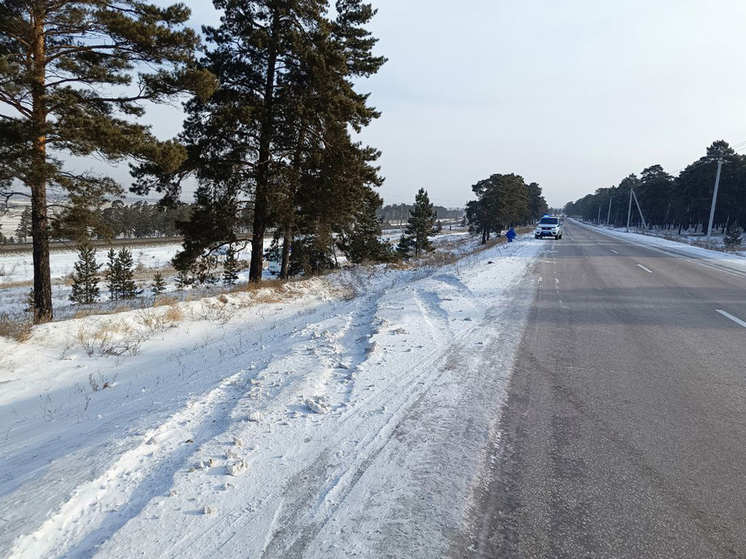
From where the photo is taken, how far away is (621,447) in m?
3.12

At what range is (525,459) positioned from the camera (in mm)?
2961

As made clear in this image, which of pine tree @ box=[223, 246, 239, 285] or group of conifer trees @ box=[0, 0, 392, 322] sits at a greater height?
group of conifer trees @ box=[0, 0, 392, 322]

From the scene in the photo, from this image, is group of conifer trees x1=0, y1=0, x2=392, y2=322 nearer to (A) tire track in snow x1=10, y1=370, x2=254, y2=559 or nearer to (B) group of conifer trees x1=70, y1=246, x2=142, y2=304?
(A) tire track in snow x1=10, y1=370, x2=254, y2=559

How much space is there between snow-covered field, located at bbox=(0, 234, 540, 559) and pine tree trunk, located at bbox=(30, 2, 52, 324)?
13.1 feet

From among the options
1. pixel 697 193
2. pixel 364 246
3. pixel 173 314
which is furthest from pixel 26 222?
pixel 697 193

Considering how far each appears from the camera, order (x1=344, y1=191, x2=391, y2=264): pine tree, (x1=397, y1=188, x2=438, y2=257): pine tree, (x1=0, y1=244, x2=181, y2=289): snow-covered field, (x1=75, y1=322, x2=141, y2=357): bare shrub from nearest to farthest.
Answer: (x1=75, y1=322, x2=141, y2=357): bare shrub, (x1=344, y1=191, x2=391, y2=264): pine tree, (x1=0, y1=244, x2=181, y2=289): snow-covered field, (x1=397, y1=188, x2=438, y2=257): pine tree

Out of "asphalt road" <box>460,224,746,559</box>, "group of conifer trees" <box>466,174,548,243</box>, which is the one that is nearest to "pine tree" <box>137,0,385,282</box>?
"asphalt road" <box>460,224,746,559</box>

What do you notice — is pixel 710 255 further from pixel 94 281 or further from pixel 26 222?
pixel 26 222

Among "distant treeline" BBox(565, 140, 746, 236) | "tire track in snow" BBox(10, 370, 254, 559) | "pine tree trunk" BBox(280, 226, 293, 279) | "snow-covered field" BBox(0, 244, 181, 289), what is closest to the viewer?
"tire track in snow" BBox(10, 370, 254, 559)

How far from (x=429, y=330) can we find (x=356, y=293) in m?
6.79

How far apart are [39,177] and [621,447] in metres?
11.3

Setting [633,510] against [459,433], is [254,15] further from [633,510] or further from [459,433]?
[633,510]

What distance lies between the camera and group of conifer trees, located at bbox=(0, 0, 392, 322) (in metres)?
8.66

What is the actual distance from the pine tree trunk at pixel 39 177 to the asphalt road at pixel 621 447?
31.0ft
